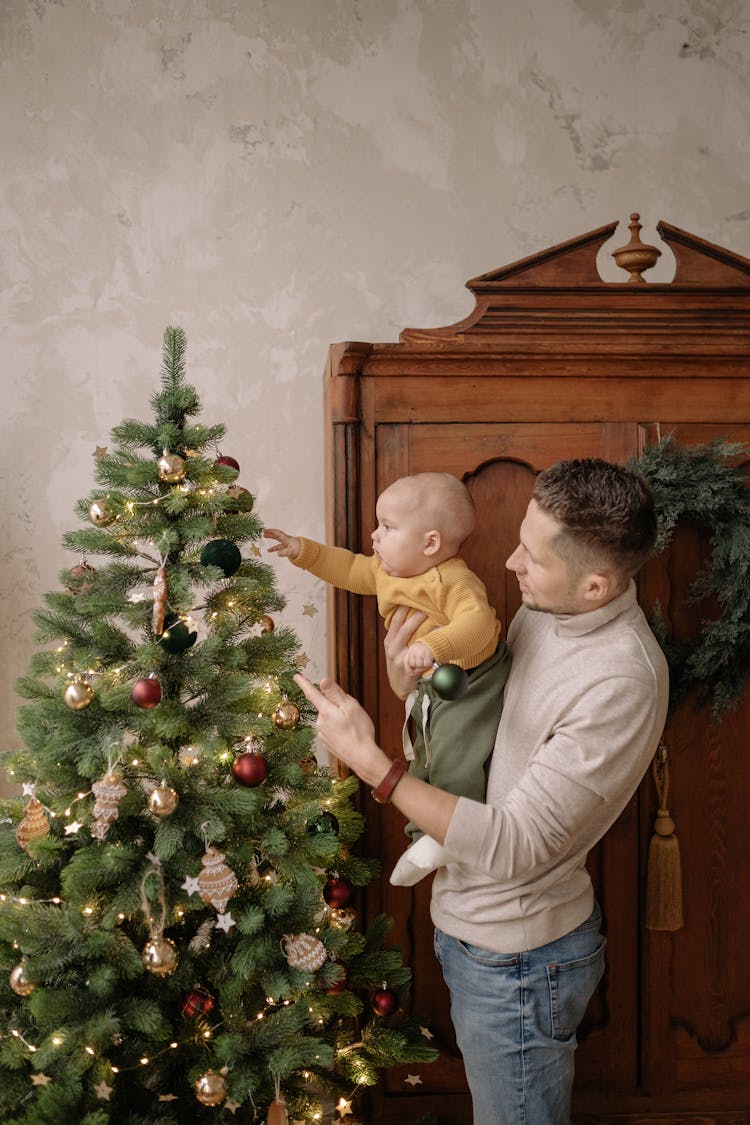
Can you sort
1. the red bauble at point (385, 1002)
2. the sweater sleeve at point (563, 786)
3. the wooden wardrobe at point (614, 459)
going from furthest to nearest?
the wooden wardrobe at point (614, 459)
the red bauble at point (385, 1002)
the sweater sleeve at point (563, 786)

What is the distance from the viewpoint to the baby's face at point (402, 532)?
1811 millimetres

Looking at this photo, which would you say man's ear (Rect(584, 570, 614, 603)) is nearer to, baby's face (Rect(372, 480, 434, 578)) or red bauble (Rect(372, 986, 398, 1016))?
baby's face (Rect(372, 480, 434, 578))

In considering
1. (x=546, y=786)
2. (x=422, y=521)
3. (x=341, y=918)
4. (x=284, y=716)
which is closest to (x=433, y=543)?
(x=422, y=521)

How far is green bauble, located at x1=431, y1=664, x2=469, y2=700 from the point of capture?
1.46 meters

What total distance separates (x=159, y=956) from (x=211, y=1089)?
0.25 meters

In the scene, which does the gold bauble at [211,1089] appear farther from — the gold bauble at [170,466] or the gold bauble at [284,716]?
the gold bauble at [170,466]

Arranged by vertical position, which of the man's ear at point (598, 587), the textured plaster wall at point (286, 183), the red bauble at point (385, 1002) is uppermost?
the textured plaster wall at point (286, 183)

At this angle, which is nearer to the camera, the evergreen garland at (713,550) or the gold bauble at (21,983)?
the gold bauble at (21,983)

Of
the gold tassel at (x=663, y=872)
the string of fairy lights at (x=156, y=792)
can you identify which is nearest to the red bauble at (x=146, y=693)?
the string of fairy lights at (x=156, y=792)

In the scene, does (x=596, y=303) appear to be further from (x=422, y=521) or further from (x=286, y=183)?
(x=286, y=183)

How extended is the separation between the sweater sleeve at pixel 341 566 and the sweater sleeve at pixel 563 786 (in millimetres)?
626

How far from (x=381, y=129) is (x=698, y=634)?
173 cm

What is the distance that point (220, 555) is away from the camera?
62.6 inches

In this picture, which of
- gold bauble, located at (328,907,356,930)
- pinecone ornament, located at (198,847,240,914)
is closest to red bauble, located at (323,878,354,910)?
gold bauble, located at (328,907,356,930)
